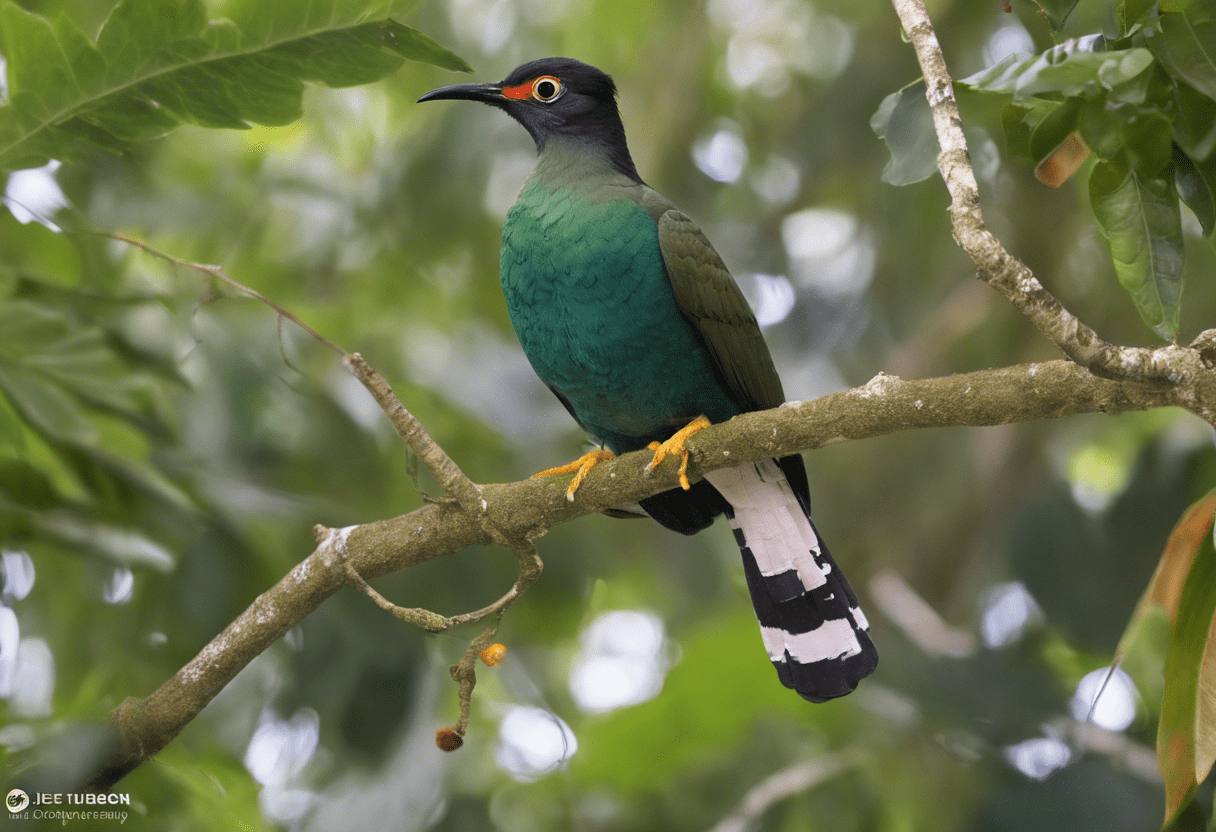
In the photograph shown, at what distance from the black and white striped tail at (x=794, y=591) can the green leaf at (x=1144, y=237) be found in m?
1.43

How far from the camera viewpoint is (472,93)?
3.64 m

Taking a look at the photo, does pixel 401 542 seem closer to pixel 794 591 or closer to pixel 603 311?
pixel 603 311

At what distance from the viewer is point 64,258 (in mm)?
4250

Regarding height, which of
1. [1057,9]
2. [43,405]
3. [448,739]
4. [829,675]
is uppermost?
[43,405]

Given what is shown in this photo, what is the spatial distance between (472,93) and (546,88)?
1.04ft

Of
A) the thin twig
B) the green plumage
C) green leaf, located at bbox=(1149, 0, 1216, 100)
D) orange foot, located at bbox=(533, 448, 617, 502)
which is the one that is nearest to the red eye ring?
the green plumage

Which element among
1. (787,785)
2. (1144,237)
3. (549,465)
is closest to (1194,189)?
(1144,237)

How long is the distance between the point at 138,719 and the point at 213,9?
205 cm

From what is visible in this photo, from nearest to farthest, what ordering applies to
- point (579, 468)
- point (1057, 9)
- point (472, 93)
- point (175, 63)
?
point (1057, 9) → point (175, 63) → point (579, 468) → point (472, 93)

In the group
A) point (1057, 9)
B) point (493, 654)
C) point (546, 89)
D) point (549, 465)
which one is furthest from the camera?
point (549, 465)

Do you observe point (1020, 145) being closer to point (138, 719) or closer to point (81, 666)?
point (138, 719)

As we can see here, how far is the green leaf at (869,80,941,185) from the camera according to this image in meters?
2.45

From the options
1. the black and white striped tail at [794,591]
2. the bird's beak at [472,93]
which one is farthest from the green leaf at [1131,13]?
the bird's beak at [472,93]

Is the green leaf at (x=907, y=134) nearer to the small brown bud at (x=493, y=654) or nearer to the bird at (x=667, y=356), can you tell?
the bird at (x=667, y=356)
